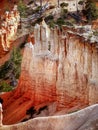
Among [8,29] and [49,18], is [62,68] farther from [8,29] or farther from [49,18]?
[49,18]

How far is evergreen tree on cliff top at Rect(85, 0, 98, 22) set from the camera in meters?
50.2

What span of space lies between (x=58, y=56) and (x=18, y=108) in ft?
11.0

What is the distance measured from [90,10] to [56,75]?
27013mm

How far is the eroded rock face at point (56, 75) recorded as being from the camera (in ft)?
75.1

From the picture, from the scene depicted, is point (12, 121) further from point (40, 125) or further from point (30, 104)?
point (40, 125)

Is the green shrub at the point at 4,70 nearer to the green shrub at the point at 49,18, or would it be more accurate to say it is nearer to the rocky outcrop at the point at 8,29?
the rocky outcrop at the point at 8,29

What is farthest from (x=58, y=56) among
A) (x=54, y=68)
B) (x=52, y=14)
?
(x=52, y=14)

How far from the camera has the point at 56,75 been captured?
24406mm

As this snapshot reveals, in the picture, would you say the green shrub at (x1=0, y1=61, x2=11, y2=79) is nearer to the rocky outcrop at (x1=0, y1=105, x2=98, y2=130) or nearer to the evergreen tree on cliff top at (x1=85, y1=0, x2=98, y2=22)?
the evergreen tree on cliff top at (x1=85, y1=0, x2=98, y2=22)

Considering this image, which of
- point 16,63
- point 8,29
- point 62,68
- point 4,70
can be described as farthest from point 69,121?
point 8,29

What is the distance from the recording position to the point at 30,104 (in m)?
25.2

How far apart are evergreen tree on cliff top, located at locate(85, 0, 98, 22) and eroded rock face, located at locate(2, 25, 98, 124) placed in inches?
983

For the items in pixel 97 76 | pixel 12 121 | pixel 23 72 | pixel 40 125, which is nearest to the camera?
pixel 40 125

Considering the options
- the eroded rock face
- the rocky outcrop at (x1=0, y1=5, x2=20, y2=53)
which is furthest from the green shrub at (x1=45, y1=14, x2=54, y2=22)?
the eroded rock face
